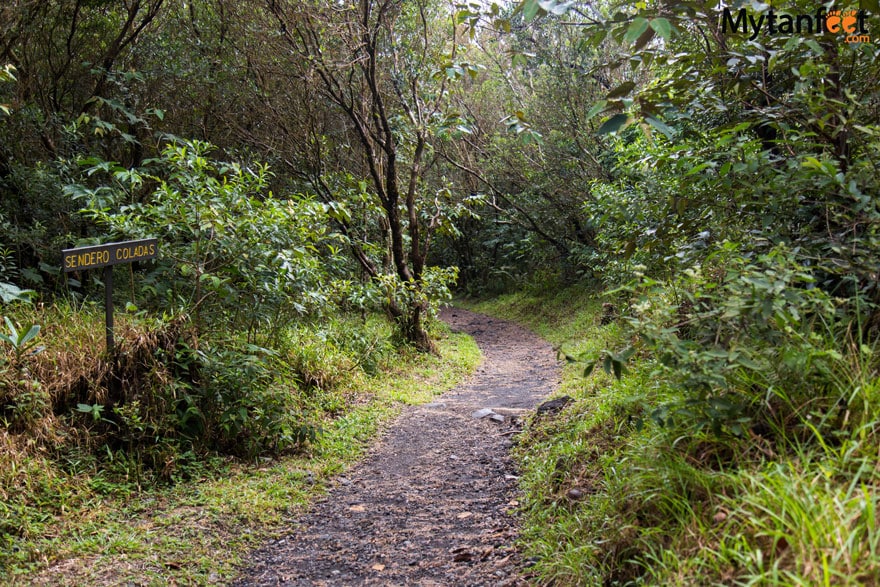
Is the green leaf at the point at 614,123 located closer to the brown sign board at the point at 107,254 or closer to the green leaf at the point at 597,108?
the green leaf at the point at 597,108

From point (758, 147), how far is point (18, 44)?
9.18 meters

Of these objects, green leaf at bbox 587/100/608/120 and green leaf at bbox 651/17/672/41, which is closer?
green leaf at bbox 651/17/672/41

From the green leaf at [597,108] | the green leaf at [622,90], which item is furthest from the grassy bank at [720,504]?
the green leaf at [622,90]

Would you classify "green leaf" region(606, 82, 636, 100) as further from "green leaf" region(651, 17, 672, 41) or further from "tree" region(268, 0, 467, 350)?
"tree" region(268, 0, 467, 350)

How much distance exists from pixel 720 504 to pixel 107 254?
4432 mm

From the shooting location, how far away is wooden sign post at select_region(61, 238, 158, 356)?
439 centimetres

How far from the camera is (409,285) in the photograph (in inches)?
409

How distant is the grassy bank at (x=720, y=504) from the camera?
6.48 feet

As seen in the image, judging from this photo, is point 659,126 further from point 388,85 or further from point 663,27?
point 388,85

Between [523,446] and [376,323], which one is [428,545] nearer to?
[523,446]

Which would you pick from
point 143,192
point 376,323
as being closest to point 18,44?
point 143,192

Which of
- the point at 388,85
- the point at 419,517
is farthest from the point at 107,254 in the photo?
the point at 388,85

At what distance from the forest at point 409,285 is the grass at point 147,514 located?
3 cm

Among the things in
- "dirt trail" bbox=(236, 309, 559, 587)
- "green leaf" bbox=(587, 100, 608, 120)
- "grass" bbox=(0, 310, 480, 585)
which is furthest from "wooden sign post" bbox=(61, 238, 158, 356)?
"green leaf" bbox=(587, 100, 608, 120)
